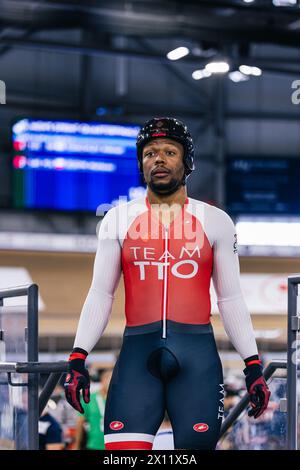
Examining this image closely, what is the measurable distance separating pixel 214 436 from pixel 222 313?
45 centimetres

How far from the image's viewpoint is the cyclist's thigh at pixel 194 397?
3.69 meters

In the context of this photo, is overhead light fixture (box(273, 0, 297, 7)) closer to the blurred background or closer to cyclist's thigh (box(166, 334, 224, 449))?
the blurred background

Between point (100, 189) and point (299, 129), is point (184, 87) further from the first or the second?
point (100, 189)

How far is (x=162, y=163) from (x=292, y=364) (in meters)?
0.97

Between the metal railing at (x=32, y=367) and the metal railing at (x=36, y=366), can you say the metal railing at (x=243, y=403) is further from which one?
the metal railing at (x=32, y=367)

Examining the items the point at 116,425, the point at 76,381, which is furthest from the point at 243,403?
the point at 76,381

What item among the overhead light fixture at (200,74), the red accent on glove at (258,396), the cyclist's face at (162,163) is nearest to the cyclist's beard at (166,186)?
the cyclist's face at (162,163)

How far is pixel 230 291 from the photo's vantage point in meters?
3.79

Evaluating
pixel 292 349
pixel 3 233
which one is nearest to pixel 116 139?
pixel 3 233

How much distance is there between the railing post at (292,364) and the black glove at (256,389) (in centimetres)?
29

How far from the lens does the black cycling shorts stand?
3.69 meters

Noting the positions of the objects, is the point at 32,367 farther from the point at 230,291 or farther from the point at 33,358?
the point at 230,291

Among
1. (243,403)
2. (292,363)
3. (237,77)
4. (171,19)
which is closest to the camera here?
(292,363)

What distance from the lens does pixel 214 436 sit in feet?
12.2
